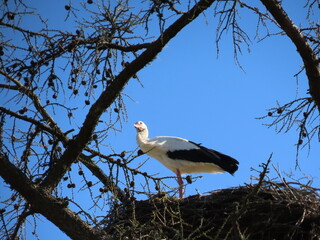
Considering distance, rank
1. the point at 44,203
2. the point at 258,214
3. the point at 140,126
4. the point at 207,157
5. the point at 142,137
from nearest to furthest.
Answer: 1. the point at 44,203
2. the point at 258,214
3. the point at 207,157
4. the point at 142,137
5. the point at 140,126

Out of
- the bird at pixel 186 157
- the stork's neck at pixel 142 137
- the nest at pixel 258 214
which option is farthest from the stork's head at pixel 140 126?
the nest at pixel 258 214

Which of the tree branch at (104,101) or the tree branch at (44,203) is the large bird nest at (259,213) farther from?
the tree branch at (104,101)

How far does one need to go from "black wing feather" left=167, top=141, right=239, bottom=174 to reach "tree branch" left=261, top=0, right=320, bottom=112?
3.28 metres

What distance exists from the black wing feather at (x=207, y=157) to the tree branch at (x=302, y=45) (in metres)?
3.28

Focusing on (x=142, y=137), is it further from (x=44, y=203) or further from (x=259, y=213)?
(x=44, y=203)

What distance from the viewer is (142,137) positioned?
9.60 meters

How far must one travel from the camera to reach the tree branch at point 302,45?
4.62 meters

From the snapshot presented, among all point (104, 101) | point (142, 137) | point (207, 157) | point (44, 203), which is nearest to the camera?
point (44, 203)

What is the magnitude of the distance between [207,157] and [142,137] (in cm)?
175

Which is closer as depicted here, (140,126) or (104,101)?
(104,101)

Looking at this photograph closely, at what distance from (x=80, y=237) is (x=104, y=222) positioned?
4.36 feet

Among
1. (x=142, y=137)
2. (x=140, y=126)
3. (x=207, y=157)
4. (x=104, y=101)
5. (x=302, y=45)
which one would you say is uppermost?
(x=140, y=126)

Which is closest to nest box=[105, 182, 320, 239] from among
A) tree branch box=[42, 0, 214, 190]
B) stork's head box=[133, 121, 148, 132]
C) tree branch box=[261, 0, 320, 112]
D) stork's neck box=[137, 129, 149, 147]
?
tree branch box=[42, 0, 214, 190]

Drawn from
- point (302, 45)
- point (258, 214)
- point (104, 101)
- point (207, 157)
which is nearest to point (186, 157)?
point (207, 157)
